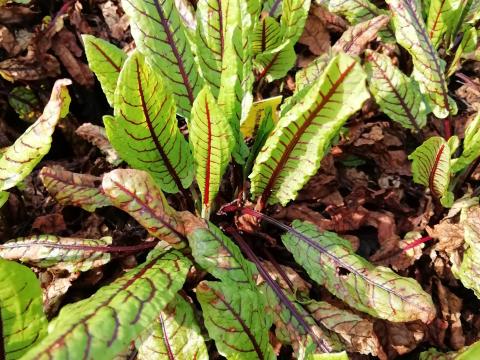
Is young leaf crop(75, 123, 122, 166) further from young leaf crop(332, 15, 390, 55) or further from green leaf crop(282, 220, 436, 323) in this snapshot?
young leaf crop(332, 15, 390, 55)

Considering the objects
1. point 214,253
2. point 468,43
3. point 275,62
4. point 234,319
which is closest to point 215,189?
point 214,253

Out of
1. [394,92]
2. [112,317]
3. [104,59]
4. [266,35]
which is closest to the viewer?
[112,317]

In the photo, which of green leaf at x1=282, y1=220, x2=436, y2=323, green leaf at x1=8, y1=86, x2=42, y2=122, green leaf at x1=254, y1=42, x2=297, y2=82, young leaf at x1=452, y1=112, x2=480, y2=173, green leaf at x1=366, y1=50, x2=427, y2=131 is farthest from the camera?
green leaf at x1=8, y1=86, x2=42, y2=122

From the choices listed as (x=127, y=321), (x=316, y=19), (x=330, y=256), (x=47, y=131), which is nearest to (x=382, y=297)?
(x=330, y=256)

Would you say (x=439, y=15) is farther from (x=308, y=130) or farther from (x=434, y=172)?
(x=308, y=130)

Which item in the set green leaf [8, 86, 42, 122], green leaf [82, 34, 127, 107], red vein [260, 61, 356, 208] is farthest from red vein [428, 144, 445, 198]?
green leaf [8, 86, 42, 122]
